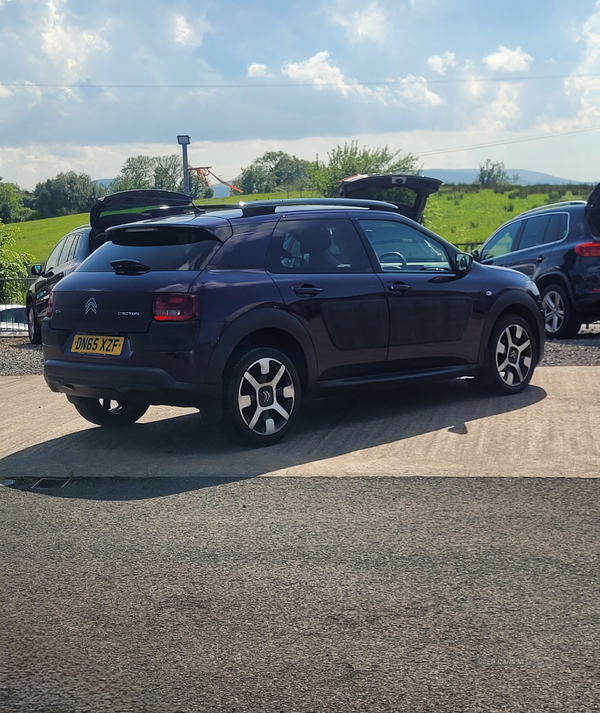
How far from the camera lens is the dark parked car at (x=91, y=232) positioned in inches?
495

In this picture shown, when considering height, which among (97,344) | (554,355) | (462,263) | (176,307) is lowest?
(554,355)

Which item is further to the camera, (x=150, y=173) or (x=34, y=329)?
(x=150, y=173)

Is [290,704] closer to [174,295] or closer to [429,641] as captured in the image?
[429,641]

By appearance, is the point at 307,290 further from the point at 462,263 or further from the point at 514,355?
the point at 514,355

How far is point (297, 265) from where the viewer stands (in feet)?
24.1

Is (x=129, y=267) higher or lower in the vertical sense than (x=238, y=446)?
higher

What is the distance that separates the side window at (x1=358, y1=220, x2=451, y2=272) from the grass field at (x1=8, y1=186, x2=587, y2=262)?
70.1 metres

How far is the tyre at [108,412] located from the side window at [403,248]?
237cm

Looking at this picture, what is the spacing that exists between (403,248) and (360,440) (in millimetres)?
1873

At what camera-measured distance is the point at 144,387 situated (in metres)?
6.62

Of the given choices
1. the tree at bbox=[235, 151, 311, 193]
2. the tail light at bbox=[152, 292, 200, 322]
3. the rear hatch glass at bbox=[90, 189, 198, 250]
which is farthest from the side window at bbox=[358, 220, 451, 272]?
the tree at bbox=[235, 151, 311, 193]

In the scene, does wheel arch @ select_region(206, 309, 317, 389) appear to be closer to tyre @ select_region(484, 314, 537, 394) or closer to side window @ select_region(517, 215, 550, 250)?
tyre @ select_region(484, 314, 537, 394)

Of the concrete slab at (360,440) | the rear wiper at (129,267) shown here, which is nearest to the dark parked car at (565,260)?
the concrete slab at (360,440)

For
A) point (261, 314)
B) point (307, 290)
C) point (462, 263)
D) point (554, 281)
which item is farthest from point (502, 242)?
point (261, 314)
